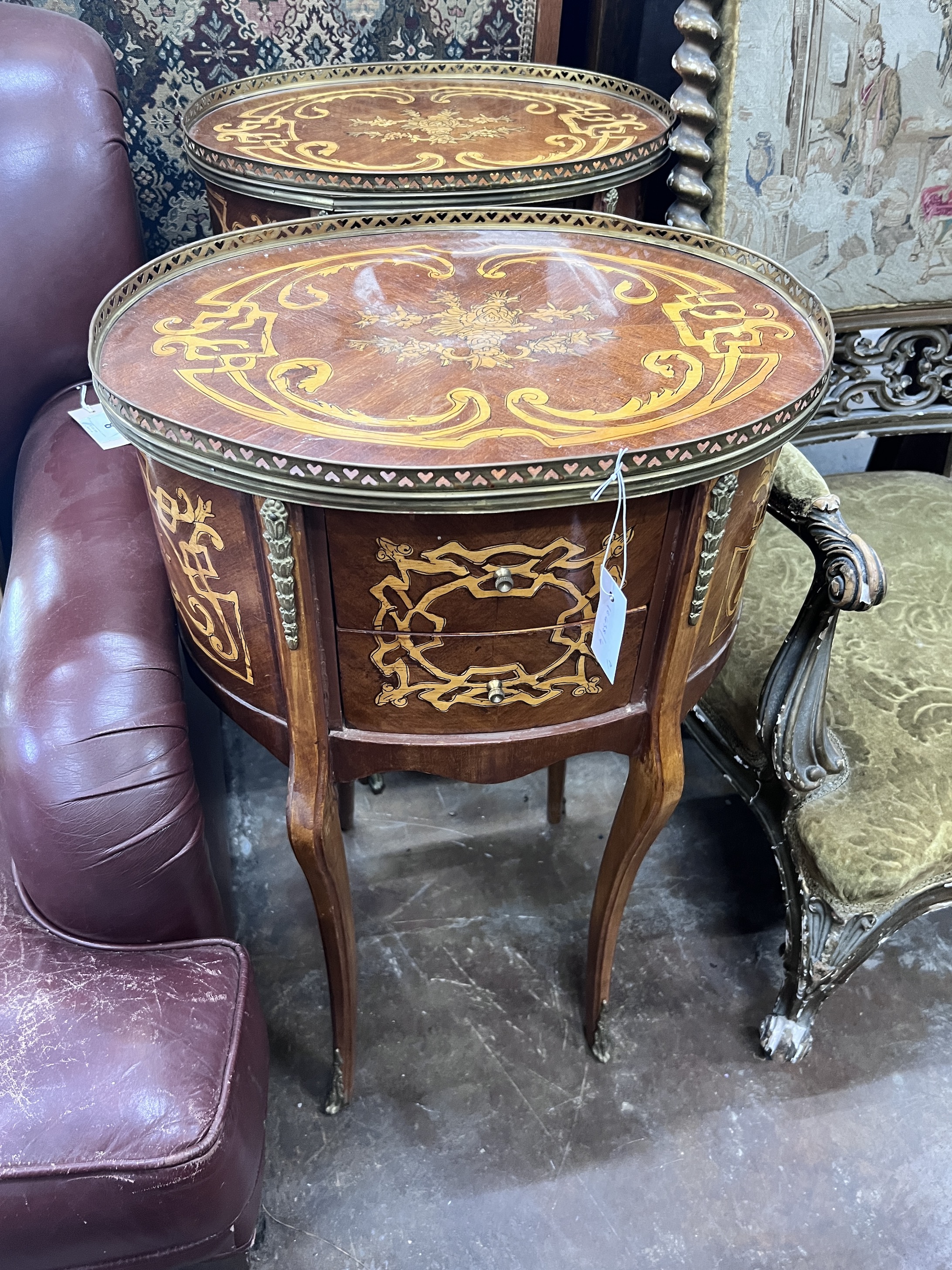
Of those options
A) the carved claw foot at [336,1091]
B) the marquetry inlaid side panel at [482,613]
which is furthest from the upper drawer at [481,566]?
the carved claw foot at [336,1091]

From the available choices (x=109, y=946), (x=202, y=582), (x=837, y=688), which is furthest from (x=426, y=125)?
(x=109, y=946)

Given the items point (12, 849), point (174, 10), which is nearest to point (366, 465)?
point (12, 849)

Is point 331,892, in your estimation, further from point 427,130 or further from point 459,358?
point 427,130

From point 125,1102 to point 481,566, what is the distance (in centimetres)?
53

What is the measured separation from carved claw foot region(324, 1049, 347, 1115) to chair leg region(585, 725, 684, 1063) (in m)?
0.34

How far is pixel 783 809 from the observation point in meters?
1.11

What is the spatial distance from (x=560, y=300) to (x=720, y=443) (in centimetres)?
35

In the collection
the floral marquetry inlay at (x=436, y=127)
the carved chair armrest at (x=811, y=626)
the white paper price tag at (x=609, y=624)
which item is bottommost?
the carved chair armrest at (x=811, y=626)

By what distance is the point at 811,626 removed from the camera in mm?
999

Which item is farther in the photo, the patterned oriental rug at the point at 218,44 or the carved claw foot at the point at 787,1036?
the patterned oriental rug at the point at 218,44

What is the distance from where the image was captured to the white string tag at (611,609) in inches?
29.0

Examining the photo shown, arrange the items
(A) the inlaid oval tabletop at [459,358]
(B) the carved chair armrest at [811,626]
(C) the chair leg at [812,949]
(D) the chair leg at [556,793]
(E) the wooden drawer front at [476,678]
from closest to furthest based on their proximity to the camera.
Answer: (A) the inlaid oval tabletop at [459,358], (E) the wooden drawer front at [476,678], (B) the carved chair armrest at [811,626], (C) the chair leg at [812,949], (D) the chair leg at [556,793]

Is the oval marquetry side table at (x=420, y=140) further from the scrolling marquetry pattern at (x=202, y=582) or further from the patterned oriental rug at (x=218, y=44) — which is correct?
the scrolling marquetry pattern at (x=202, y=582)

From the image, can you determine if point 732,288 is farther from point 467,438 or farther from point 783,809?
point 783,809
